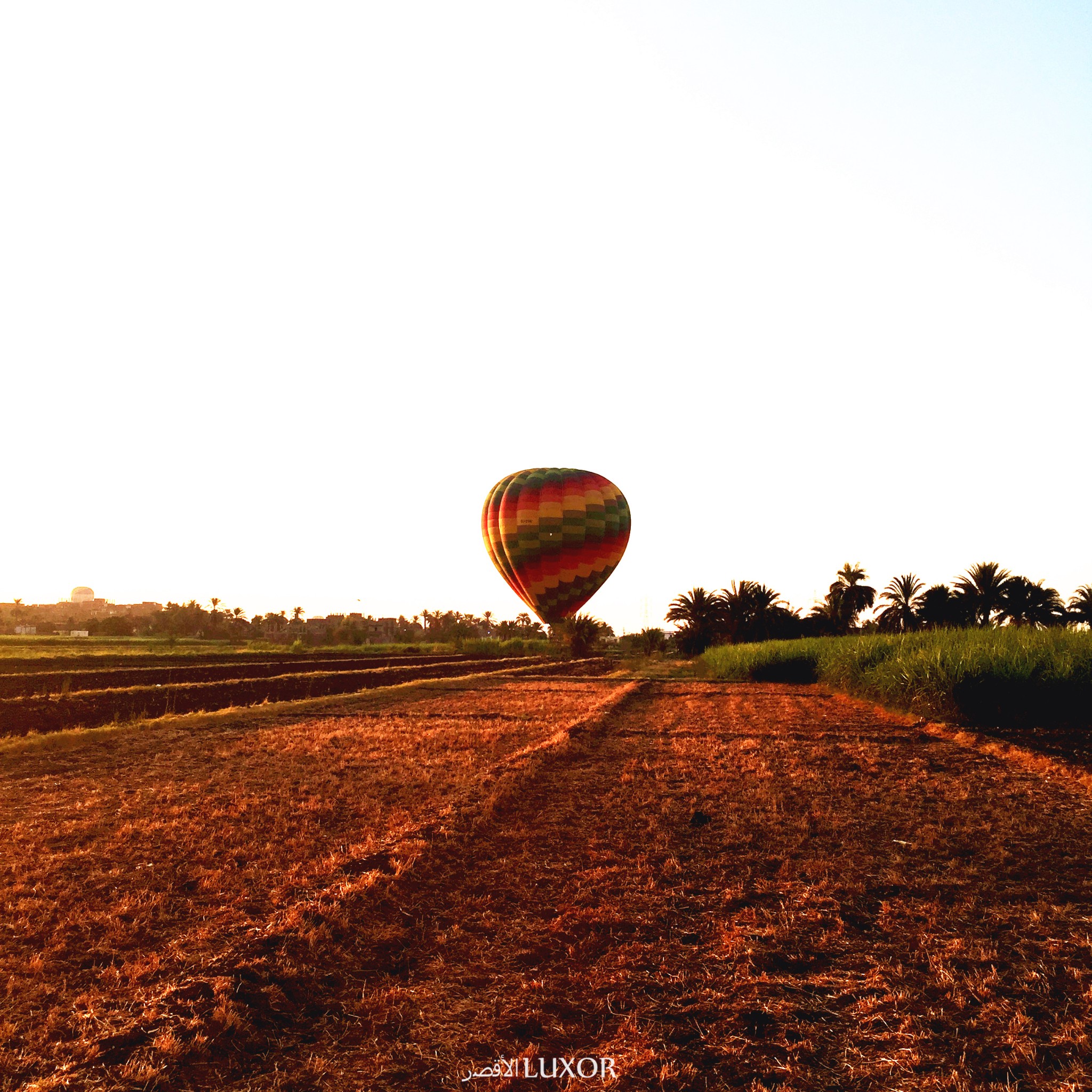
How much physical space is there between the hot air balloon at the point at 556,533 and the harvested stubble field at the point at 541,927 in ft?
88.4

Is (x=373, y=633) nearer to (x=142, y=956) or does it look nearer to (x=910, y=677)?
(x=910, y=677)

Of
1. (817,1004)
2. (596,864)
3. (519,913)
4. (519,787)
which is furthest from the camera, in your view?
(519,787)

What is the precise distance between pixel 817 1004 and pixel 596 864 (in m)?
3.66

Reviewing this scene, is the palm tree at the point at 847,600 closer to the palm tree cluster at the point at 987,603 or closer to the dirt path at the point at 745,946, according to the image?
the palm tree cluster at the point at 987,603

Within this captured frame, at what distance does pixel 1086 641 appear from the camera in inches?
864

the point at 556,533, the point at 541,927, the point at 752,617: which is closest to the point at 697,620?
the point at 752,617

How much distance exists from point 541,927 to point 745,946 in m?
1.78

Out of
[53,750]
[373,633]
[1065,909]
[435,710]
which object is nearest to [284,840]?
[1065,909]

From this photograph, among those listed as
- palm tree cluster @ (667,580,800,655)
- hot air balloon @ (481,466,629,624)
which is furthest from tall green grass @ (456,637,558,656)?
hot air balloon @ (481,466,629,624)

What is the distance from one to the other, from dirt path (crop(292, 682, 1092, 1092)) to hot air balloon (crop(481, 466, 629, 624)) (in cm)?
2862

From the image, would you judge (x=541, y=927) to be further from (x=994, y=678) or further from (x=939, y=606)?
(x=939, y=606)

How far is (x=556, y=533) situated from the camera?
41344 millimetres

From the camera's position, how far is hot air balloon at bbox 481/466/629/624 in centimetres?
4144

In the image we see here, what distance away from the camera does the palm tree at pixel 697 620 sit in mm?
90250
